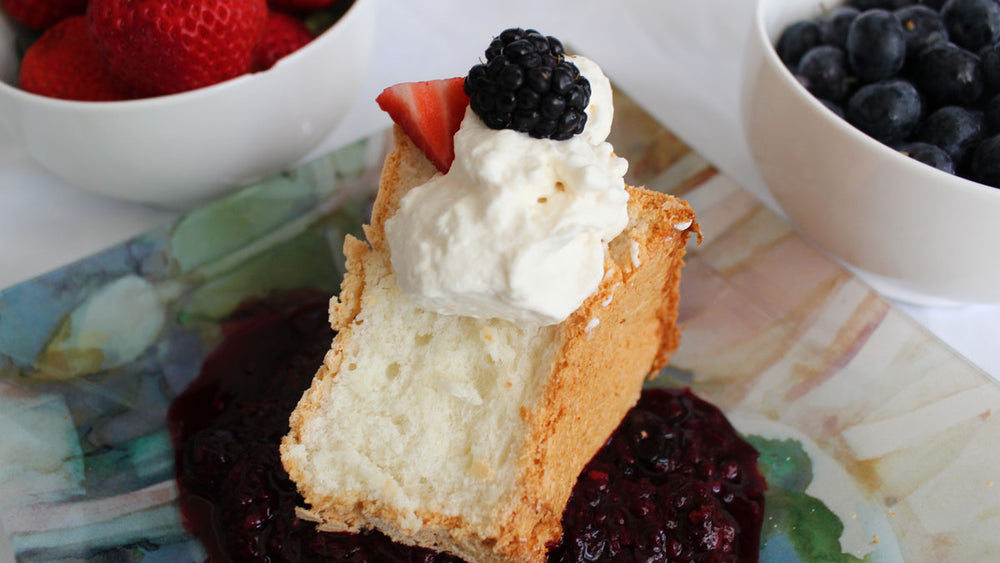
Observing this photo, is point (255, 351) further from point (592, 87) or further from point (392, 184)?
point (592, 87)

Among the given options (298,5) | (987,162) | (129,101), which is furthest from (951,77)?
(129,101)

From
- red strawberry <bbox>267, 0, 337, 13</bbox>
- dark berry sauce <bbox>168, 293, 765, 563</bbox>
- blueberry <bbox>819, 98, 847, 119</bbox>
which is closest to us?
dark berry sauce <bbox>168, 293, 765, 563</bbox>

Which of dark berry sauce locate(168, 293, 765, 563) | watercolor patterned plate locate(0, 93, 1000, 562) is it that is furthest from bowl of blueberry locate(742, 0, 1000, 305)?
dark berry sauce locate(168, 293, 765, 563)

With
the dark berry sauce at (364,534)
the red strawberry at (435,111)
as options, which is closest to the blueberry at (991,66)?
the dark berry sauce at (364,534)

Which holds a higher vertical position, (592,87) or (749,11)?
(592,87)

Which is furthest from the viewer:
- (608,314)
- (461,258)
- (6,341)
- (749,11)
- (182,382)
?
(749,11)

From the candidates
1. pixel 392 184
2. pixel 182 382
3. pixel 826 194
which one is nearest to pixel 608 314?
pixel 392 184

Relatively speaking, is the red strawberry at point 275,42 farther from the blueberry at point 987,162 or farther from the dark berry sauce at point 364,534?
the blueberry at point 987,162

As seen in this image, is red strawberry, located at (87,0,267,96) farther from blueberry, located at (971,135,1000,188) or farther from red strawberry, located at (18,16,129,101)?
blueberry, located at (971,135,1000,188)
